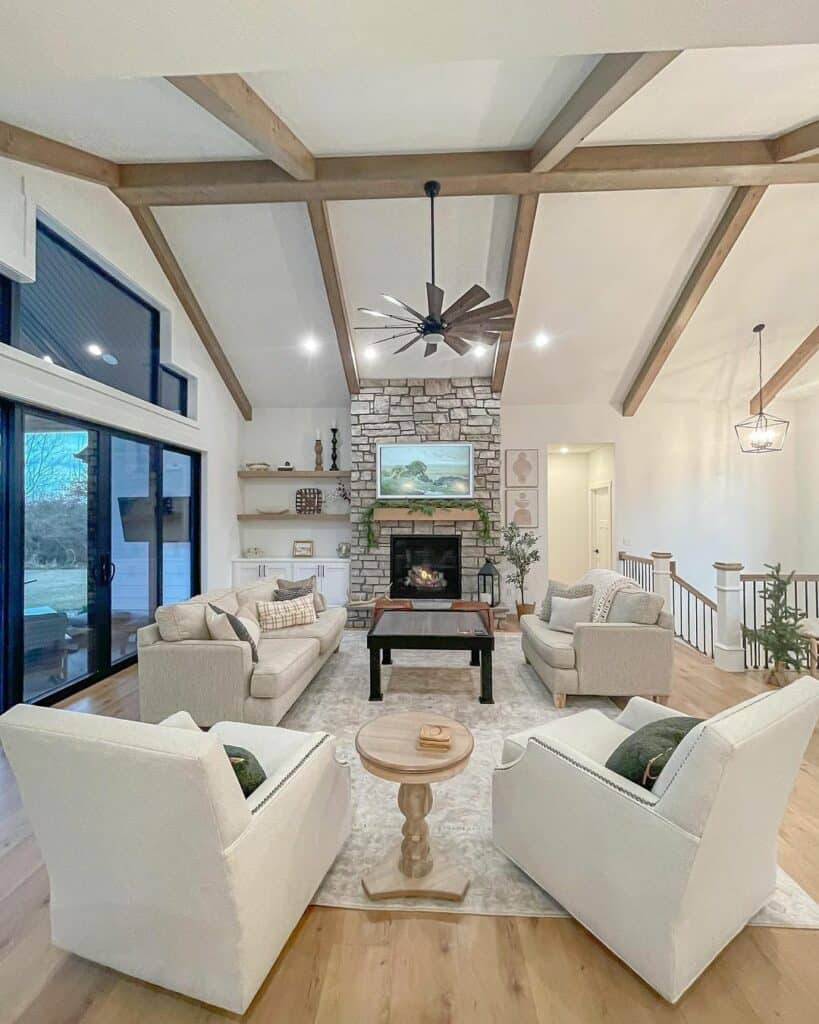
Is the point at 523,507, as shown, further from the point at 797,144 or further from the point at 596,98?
the point at 596,98

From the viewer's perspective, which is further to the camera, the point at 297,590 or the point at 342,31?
the point at 297,590

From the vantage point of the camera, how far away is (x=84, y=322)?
14.0ft

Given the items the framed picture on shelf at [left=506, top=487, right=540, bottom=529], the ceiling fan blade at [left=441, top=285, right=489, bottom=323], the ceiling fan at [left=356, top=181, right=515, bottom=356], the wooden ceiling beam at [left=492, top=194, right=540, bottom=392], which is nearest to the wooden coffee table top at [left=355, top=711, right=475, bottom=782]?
the ceiling fan at [left=356, top=181, right=515, bottom=356]

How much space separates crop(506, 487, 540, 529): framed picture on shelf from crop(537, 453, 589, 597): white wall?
1660mm

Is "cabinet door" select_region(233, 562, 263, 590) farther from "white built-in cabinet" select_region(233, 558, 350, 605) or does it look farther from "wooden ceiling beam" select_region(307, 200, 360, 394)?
"wooden ceiling beam" select_region(307, 200, 360, 394)

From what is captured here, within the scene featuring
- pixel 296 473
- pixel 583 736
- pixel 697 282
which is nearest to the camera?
pixel 583 736

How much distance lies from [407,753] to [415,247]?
15.7ft

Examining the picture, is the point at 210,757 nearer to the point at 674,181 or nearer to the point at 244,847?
the point at 244,847

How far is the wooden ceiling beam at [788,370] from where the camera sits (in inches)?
236

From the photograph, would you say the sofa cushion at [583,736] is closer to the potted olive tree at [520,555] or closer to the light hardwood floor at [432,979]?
the light hardwood floor at [432,979]

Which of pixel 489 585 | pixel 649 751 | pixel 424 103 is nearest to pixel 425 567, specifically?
pixel 489 585

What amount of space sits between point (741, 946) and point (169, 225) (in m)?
6.32

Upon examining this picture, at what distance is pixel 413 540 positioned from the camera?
7145 mm

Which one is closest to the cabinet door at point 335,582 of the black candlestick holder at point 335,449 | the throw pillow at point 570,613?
the black candlestick holder at point 335,449
